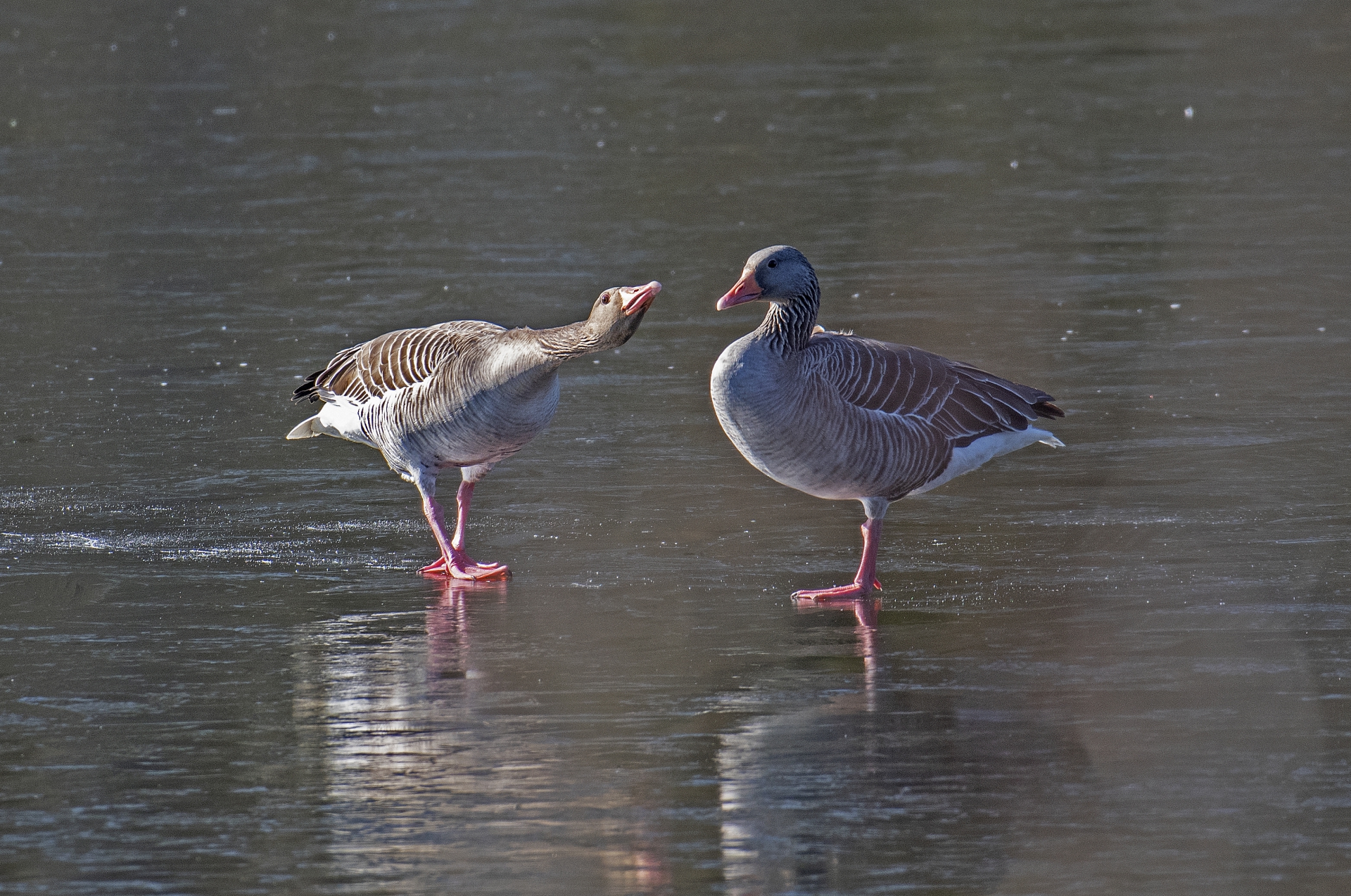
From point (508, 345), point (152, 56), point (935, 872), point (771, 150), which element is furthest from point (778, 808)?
point (152, 56)

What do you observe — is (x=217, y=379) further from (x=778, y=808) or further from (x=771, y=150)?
(x=771, y=150)

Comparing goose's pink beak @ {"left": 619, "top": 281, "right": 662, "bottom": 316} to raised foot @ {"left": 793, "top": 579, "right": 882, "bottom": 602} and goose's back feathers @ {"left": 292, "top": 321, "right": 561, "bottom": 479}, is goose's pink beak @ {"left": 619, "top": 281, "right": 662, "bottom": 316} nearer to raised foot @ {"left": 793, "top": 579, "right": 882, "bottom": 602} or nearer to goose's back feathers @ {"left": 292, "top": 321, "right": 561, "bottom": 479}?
goose's back feathers @ {"left": 292, "top": 321, "right": 561, "bottom": 479}

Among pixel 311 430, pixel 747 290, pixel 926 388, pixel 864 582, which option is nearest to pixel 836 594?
pixel 864 582

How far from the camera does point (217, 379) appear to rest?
33.4 ft

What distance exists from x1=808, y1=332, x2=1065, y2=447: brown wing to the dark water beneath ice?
1.84ft

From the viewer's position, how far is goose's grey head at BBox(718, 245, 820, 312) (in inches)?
265

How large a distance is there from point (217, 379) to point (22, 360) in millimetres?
1383

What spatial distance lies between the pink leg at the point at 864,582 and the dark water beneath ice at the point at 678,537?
4.2 inches

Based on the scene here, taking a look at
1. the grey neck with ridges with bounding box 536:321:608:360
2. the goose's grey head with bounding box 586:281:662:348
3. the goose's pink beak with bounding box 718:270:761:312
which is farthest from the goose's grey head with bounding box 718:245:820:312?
the grey neck with ridges with bounding box 536:321:608:360

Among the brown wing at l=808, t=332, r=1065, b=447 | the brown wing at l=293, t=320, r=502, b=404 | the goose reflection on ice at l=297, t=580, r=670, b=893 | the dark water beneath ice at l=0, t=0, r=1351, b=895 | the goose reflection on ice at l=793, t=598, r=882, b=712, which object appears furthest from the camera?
the brown wing at l=293, t=320, r=502, b=404

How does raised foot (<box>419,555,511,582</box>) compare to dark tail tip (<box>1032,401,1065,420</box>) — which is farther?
dark tail tip (<box>1032,401,1065,420</box>)

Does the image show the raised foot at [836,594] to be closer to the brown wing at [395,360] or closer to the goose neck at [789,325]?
the goose neck at [789,325]

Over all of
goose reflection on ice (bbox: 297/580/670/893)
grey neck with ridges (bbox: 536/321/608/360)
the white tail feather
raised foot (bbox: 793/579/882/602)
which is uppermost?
grey neck with ridges (bbox: 536/321/608/360)

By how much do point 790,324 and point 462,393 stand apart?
4.46 ft
